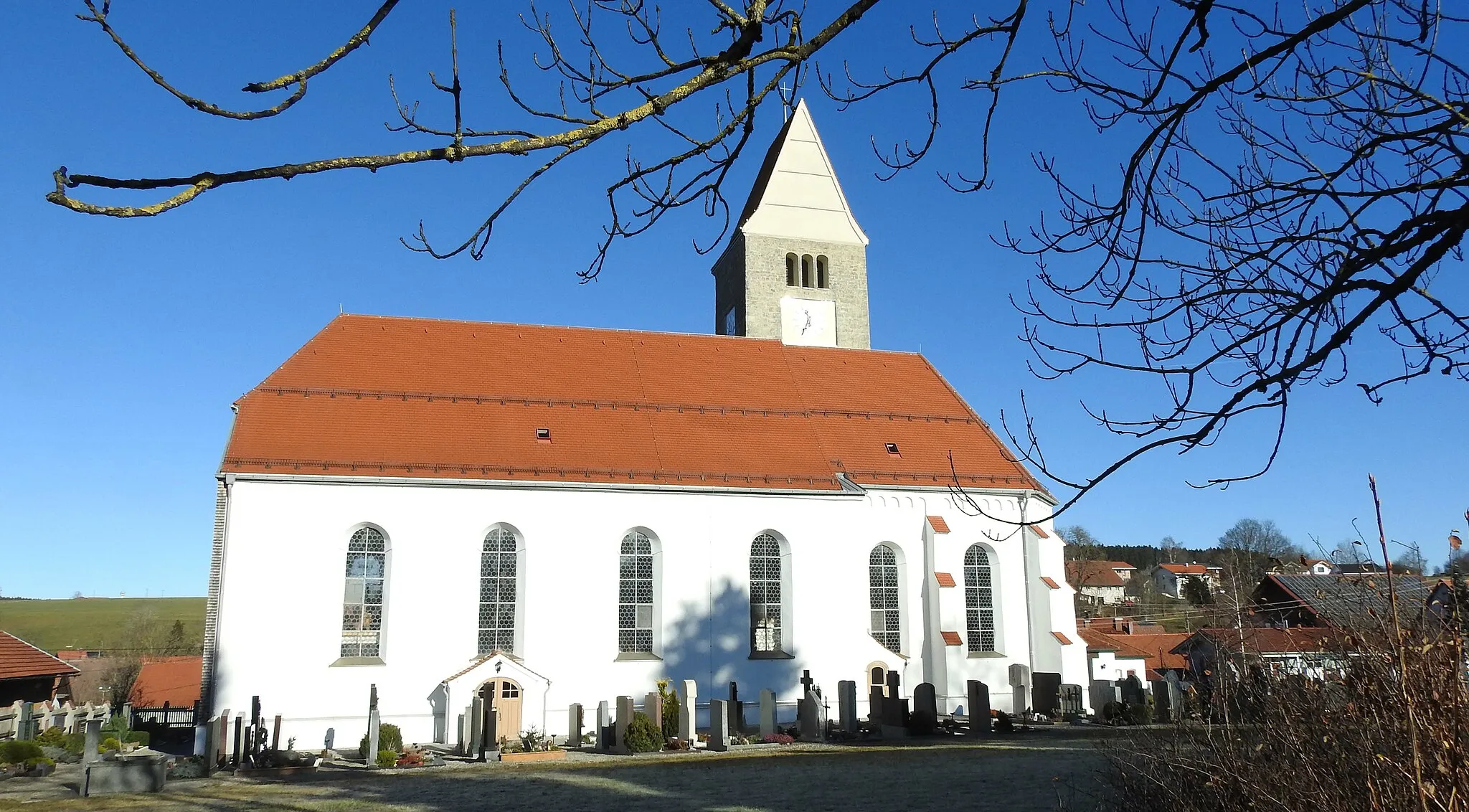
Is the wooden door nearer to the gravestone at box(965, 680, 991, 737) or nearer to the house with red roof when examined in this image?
the gravestone at box(965, 680, 991, 737)

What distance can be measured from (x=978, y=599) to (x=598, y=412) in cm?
1009

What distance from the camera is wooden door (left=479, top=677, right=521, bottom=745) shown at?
64.1 ft

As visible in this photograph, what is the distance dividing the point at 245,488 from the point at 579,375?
7816mm

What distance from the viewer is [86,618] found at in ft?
262

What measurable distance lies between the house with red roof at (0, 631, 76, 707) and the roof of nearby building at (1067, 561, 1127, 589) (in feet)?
165

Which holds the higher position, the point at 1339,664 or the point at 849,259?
the point at 849,259

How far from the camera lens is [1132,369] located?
439cm

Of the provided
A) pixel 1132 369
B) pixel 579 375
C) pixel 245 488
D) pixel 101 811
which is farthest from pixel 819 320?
pixel 1132 369

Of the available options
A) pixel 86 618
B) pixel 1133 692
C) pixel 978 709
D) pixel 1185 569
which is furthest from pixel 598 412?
pixel 86 618

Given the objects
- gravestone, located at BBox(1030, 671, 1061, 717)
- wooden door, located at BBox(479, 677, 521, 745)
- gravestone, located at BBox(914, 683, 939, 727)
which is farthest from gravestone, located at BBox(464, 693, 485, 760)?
gravestone, located at BBox(1030, 671, 1061, 717)

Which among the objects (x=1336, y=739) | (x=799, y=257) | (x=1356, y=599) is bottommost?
(x=1336, y=739)

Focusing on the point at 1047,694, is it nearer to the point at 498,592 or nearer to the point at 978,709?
the point at 978,709

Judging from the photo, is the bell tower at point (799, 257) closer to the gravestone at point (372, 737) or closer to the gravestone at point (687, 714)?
the gravestone at point (687, 714)

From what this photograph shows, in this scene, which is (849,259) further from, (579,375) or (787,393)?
(579,375)
